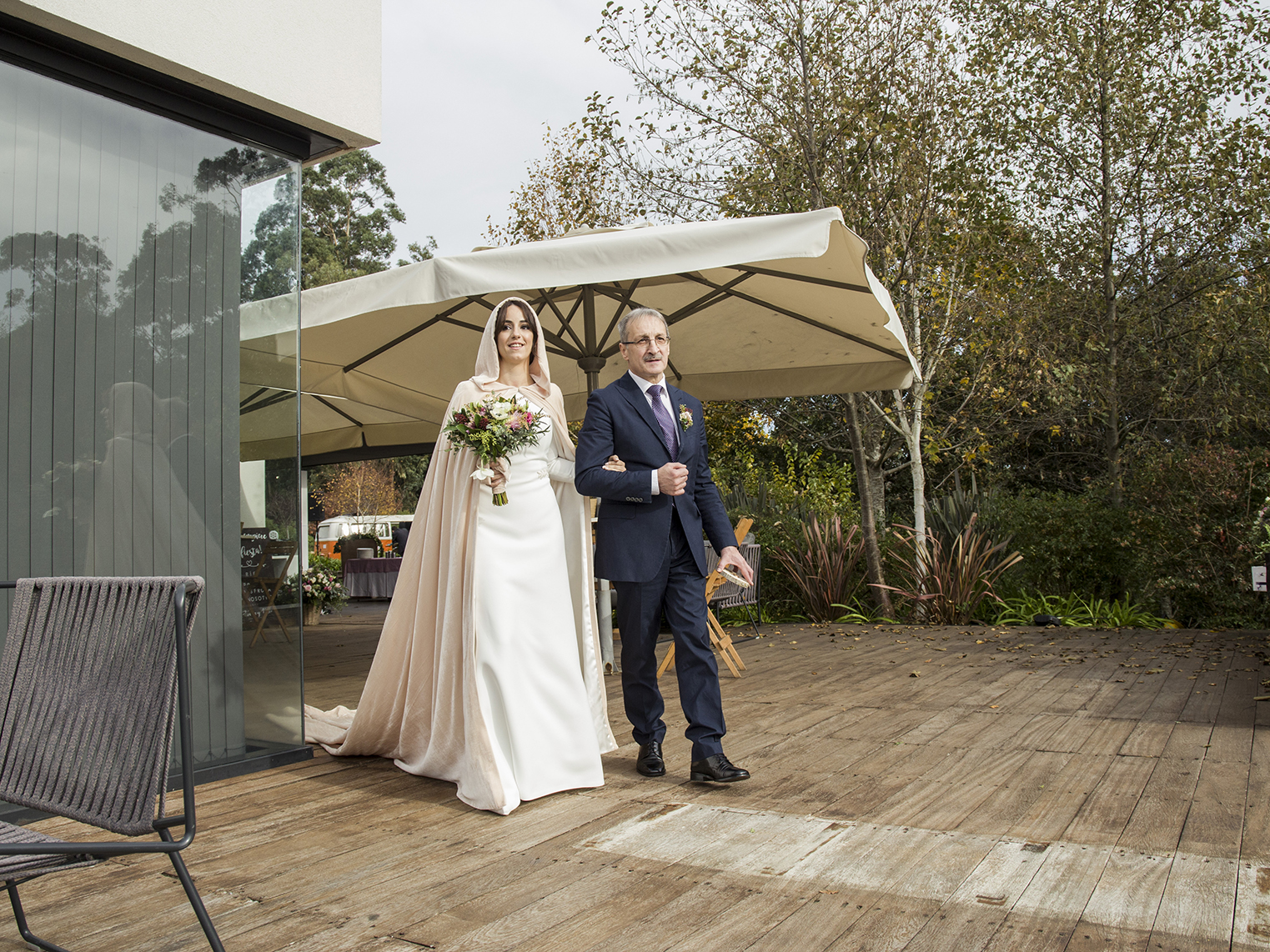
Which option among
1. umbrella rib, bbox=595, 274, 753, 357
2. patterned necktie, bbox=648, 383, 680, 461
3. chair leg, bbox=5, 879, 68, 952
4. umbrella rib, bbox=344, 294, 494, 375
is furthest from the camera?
umbrella rib, bbox=344, 294, 494, 375

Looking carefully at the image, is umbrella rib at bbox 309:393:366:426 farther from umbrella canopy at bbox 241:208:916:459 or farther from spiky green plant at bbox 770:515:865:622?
spiky green plant at bbox 770:515:865:622

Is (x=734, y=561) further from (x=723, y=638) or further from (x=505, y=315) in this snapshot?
(x=723, y=638)

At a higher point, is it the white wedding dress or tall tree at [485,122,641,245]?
tall tree at [485,122,641,245]

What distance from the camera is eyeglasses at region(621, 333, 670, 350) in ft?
12.7

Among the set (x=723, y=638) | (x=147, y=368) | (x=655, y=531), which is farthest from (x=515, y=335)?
(x=723, y=638)

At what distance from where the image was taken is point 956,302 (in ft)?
33.0

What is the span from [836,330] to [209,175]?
12.8ft

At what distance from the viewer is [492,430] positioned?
150 inches

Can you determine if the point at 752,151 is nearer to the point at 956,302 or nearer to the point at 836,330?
the point at 956,302

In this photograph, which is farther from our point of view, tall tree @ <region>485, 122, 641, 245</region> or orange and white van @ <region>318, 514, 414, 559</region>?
orange and white van @ <region>318, 514, 414, 559</region>

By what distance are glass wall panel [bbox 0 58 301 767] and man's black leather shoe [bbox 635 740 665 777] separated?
5.47ft

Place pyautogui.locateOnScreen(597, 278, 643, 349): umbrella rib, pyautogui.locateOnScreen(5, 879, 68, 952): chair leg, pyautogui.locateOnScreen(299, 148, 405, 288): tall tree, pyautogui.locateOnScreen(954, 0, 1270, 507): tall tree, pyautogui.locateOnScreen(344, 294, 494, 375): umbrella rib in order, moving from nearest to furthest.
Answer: pyautogui.locateOnScreen(5, 879, 68, 952): chair leg, pyautogui.locateOnScreen(597, 278, 643, 349): umbrella rib, pyautogui.locateOnScreen(344, 294, 494, 375): umbrella rib, pyautogui.locateOnScreen(954, 0, 1270, 507): tall tree, pyautogui.locateOnScreen(299, 148, 405, 288): tall tree

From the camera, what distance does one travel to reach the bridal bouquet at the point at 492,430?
3.81m

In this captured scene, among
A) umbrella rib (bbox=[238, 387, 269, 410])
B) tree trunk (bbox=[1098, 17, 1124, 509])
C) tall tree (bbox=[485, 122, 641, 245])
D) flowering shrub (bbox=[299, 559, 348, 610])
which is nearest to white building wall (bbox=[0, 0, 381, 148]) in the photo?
umbrella rib (bbox=[238, 387, 269, 410])
